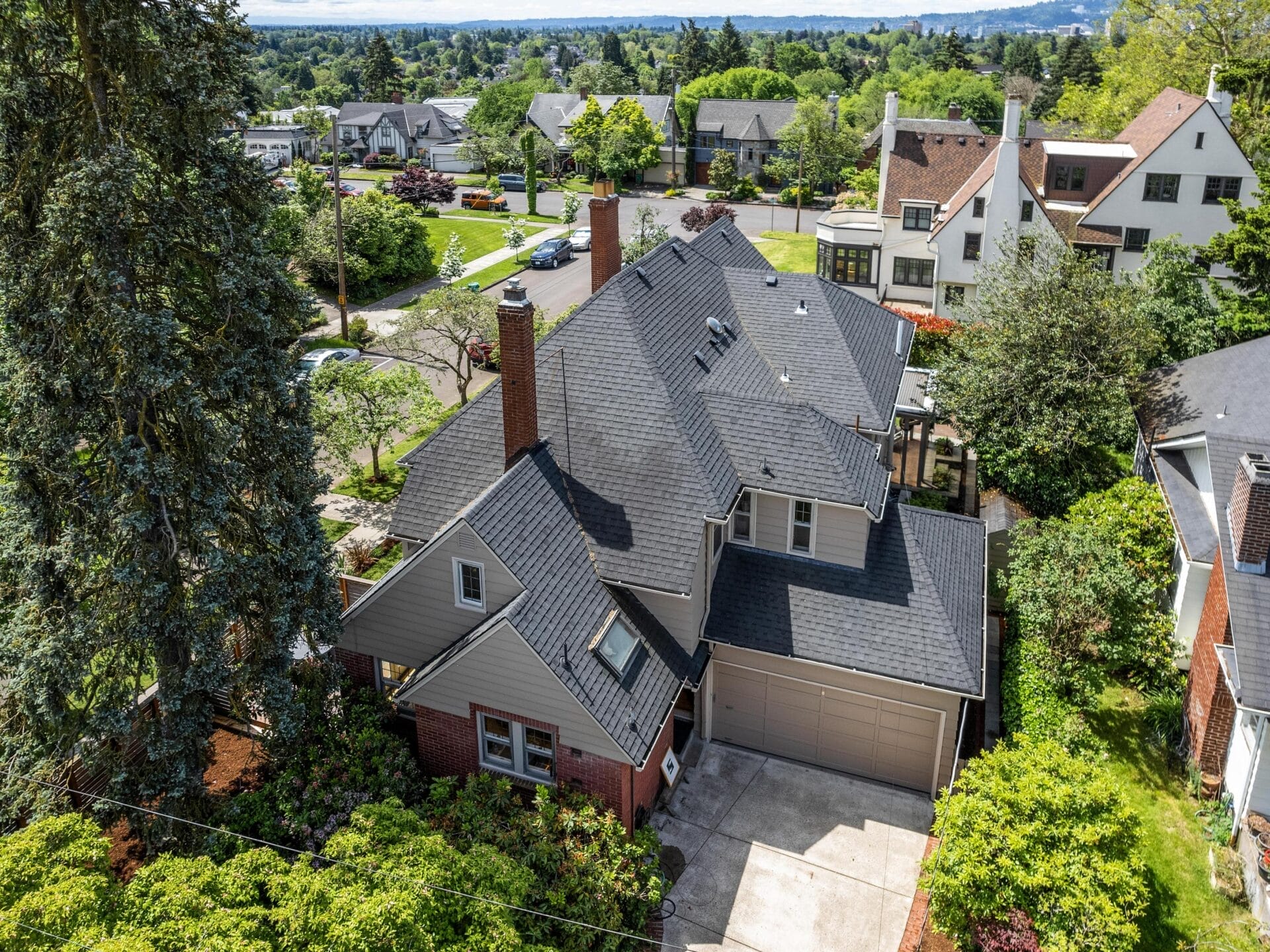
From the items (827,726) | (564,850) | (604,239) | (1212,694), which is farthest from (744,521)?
(1212,694)

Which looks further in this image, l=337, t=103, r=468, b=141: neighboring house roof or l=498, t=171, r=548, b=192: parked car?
l=337, t=103, r=468, b=141: neighboring house roof

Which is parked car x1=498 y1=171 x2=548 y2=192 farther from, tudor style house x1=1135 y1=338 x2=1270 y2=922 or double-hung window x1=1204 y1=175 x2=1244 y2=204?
tudor style house x1=1135 y1=338 x2=1270 y2=922

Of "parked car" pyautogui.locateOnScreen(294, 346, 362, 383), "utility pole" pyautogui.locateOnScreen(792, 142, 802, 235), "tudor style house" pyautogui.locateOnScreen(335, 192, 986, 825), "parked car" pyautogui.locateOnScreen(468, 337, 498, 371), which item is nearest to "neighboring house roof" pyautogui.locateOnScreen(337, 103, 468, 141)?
"utility pole" pyautogui.locateOnScreen(792, 142, 802, 235)

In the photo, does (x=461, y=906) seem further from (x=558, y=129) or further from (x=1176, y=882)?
(x=558, y=129)

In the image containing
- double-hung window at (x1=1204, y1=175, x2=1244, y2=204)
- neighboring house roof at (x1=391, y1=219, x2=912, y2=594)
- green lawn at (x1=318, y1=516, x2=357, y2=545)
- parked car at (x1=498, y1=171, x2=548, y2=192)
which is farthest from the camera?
parked car at (x1=498, y1=171, x2=548, y2=192)

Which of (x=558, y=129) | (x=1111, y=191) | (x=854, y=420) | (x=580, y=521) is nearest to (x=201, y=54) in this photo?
(x=580, y=521)
